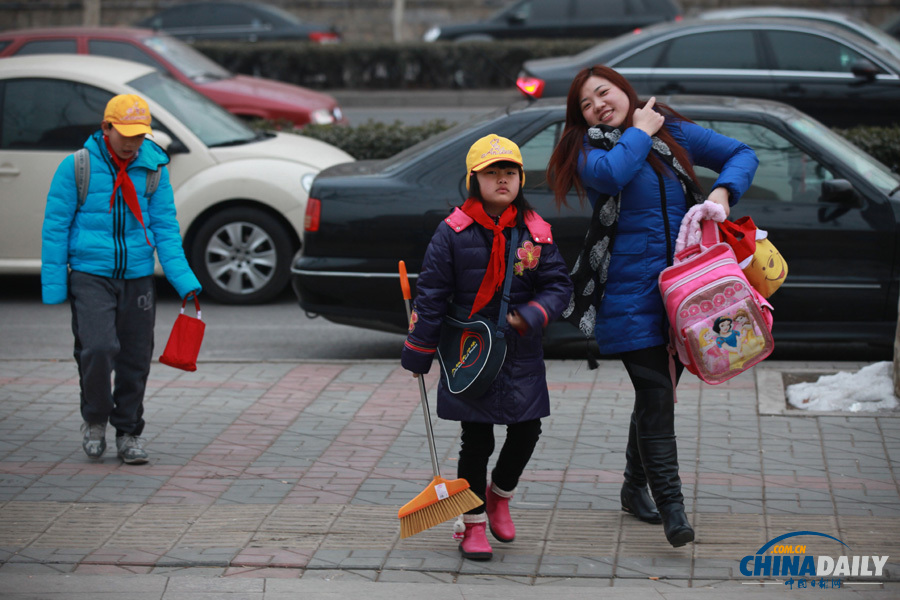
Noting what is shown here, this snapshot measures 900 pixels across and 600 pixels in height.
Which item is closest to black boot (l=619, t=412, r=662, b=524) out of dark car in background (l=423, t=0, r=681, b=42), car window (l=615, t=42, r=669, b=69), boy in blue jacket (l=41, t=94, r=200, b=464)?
boy in blue jacket (l=41, t=94, r=200, b=464)

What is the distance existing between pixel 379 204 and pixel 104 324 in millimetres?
2369

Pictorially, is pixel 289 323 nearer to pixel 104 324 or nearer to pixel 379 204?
pixel 379 204

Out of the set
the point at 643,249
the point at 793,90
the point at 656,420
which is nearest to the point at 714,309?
the point at 643,249

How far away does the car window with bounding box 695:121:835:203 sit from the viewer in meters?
7.05

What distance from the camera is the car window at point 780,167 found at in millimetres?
7047

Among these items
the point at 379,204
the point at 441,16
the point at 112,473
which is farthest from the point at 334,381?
the point at 441,16

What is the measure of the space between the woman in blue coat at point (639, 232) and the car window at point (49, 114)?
18.9 ft

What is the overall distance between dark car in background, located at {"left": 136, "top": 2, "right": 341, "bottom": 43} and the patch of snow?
66.8 ft

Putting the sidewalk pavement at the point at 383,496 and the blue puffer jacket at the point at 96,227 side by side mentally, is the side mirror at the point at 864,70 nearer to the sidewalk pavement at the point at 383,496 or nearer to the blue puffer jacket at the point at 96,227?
the sidewalk pavement at the point at 383,496

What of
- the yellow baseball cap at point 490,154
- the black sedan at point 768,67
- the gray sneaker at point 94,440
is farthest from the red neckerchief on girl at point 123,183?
the black sedan at point 768,67

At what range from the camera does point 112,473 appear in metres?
5.37

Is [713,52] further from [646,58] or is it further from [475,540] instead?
[475,540]

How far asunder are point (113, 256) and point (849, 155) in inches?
177

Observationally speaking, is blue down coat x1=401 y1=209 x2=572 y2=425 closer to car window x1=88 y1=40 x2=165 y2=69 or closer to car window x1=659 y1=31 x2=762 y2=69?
car window x1=659 y1=31 x2=762 y2=69
